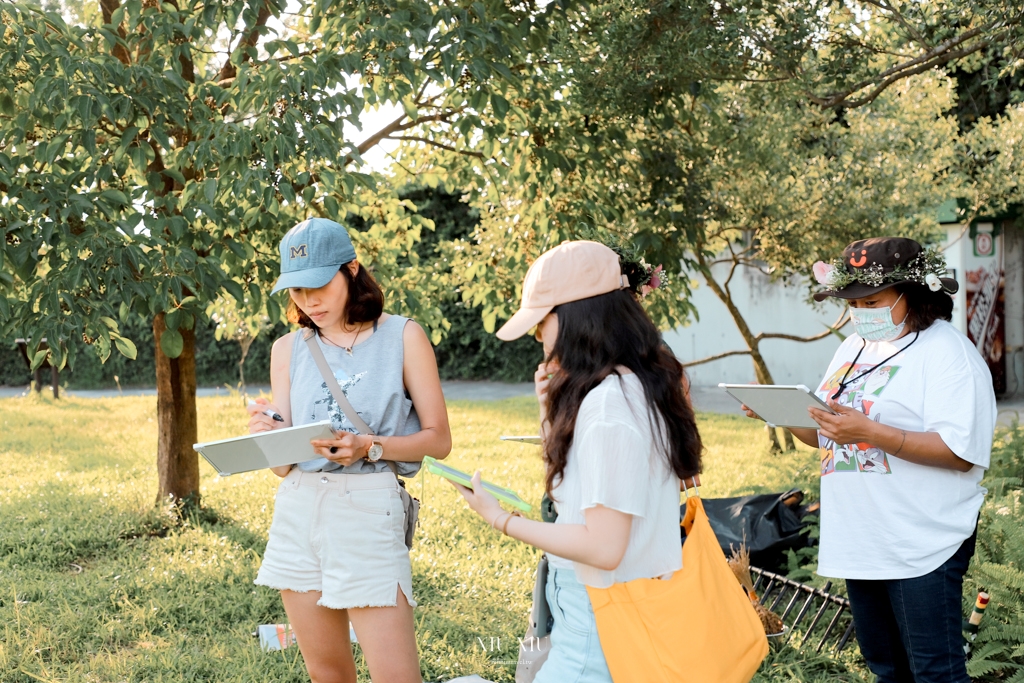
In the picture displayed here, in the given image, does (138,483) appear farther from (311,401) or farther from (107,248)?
(311,401)

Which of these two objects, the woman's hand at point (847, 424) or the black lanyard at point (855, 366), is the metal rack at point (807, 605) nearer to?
the black lanyard at point (855, 366)

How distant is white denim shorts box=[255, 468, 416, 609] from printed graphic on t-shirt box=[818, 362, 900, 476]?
1.21 m

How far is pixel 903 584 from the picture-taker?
7.83ft

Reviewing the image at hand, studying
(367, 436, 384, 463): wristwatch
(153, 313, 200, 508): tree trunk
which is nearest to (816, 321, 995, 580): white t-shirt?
(367, 436, 384, 463): wristwatch

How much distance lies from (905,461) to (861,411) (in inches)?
6.6

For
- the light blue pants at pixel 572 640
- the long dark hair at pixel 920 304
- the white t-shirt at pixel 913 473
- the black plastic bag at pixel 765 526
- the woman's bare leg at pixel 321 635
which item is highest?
the long dark hair at pixel 920 304

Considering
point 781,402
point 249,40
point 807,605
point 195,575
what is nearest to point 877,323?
point 781,402

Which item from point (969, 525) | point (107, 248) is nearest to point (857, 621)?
point (969, 525)

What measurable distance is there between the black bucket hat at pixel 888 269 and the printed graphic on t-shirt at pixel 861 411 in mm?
220

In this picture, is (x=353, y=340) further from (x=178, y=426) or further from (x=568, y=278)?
(x=178, y=426)

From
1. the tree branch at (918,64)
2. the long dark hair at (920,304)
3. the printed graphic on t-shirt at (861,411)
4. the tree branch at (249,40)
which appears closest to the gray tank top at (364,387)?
the printed graphic on t-shirt at (861,411)

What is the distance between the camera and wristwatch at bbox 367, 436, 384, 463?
7.60ft

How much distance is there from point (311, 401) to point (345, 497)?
0.27 m

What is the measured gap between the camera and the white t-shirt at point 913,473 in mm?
2316
